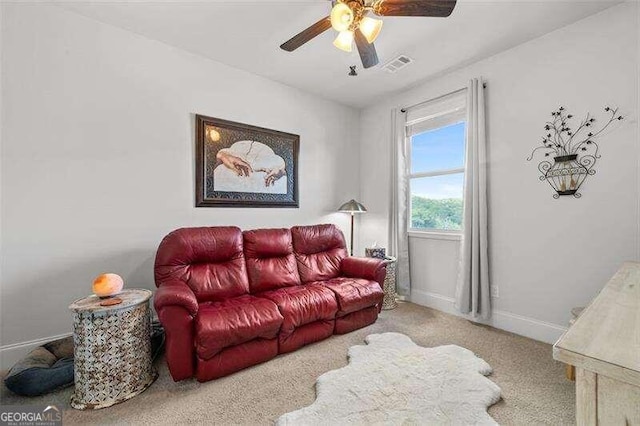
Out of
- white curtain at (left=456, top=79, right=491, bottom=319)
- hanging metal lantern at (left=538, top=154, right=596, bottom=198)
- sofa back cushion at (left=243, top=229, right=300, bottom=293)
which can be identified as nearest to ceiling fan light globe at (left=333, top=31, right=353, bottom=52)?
white curtain at (left=456, top=79, right=491, bottom=319)

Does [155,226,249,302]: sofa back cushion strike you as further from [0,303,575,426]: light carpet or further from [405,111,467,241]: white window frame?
[405,111,467,241]: white window frame

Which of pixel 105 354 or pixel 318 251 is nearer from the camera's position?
pixel 105 354

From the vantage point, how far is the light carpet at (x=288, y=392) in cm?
155

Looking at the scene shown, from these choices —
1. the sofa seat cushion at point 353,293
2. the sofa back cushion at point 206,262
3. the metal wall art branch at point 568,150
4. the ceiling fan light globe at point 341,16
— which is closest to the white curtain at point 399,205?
the sofa seat cushion at point 353,293

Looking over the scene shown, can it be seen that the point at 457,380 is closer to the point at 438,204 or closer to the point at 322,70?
the point at 438,204

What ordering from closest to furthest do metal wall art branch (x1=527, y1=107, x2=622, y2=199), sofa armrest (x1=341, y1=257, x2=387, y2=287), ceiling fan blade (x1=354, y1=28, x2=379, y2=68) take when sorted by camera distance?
ceiling fan blade (x1=354, y1=28, x2=379, y2=68)
metal wall art branch (x1=527, y1=107, x2=622, y2=199)
sofa armrest (x1=341, y1=257, x2=387, y2=287)

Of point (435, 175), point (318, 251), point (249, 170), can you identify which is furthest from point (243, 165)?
point (435, 175)

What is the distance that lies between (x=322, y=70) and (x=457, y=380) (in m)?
3.10

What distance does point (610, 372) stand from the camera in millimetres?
624

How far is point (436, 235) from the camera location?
3.32 metres

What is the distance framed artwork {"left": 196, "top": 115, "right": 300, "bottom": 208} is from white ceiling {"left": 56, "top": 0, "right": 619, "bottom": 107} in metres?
0.72

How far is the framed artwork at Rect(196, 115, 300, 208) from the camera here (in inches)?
112

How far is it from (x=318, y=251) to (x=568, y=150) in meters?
2.47

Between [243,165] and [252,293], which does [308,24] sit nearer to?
[243,165]
